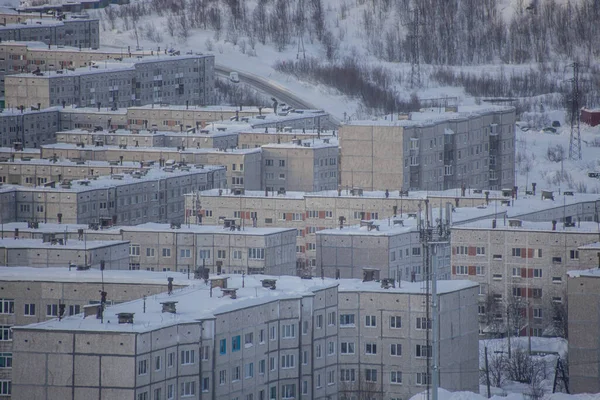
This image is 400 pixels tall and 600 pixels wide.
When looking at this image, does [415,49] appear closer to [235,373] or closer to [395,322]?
[395,322]

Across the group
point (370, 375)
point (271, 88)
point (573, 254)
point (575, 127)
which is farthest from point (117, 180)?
point (271, 88)

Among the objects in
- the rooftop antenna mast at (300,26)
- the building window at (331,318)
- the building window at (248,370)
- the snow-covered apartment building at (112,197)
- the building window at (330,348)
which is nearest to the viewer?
the building window at (248,370)

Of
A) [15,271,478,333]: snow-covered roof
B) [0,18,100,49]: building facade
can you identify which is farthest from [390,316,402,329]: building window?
[0,18,100,49]: building facade

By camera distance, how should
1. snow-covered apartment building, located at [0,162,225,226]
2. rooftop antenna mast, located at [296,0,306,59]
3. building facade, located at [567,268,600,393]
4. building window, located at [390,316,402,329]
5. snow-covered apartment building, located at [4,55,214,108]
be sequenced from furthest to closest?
rooftop antenna mast, located at [296,0,306,59]
snow-covered apartment building, located at [4,55,214,108]
snow-covered apartment building, located at [0,162,225,226]
building facade, located at [567,268,600,393]
building window, located at [390,316,402,329]

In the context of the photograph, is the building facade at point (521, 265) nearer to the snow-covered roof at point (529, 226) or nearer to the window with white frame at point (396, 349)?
the snow-covered roof at point (529, 226)

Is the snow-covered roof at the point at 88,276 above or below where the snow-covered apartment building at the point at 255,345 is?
above

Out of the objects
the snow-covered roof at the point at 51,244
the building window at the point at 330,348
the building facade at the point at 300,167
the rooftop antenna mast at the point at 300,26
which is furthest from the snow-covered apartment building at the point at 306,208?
the rooftop antenna mast at the point at 300,26

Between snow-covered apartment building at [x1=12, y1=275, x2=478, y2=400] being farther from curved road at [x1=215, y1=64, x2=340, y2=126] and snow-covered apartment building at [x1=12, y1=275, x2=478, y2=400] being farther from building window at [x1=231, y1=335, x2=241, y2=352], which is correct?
curved road at [x1=215, y1=64, x2=340, y2=126]

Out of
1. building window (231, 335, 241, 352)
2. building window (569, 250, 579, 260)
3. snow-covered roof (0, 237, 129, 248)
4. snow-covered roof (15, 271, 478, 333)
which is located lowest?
building window (231, 335, 241, 352)
